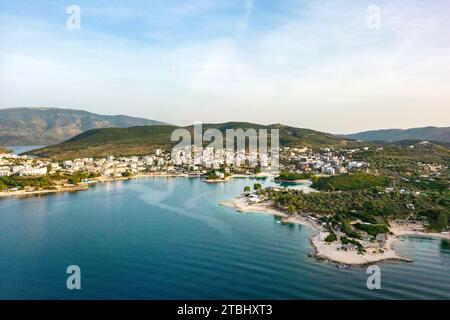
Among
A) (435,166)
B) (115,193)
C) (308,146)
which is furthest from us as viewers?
(308,146)

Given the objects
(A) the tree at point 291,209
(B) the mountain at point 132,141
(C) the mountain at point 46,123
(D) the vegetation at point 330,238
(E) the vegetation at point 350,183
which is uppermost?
(C) the mountain at point 46,123

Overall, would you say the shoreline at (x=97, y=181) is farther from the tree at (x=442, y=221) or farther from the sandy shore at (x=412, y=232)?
the tree at (x=442, y=221)

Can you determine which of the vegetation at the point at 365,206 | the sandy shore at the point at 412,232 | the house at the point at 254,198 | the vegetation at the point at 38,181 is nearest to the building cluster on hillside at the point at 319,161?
the vegetation at the point at 365,206

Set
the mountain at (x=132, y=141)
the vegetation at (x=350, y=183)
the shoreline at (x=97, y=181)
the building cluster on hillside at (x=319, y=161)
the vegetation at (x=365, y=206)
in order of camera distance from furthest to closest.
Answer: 1. the mountain at (x=132, y=141)
2. the building cluster on hillside at (x=319, y=161)
3. the shoreline at (x=97, y=181)
4. the vegetation at (x=350, y=183)
5. the vegetation at (x=365, y=206)

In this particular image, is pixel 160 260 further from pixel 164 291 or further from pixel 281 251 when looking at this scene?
pixel 281 251

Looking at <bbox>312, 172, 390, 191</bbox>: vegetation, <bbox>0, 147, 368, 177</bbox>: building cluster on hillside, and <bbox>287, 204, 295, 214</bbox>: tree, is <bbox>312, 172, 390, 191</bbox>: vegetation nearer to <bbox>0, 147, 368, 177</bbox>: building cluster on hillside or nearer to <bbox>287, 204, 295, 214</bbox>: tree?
<bbox>287, 204, 295, 214</bbox>: tree

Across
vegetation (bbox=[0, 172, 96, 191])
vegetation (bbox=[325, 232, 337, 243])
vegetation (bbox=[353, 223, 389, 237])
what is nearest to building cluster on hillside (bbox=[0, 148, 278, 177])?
vegetation (bbox=[0, 172, 96, 191])

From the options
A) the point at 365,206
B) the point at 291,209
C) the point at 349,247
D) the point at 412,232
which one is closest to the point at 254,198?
the point at 291,209

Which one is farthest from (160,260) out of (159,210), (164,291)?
(159,210)
